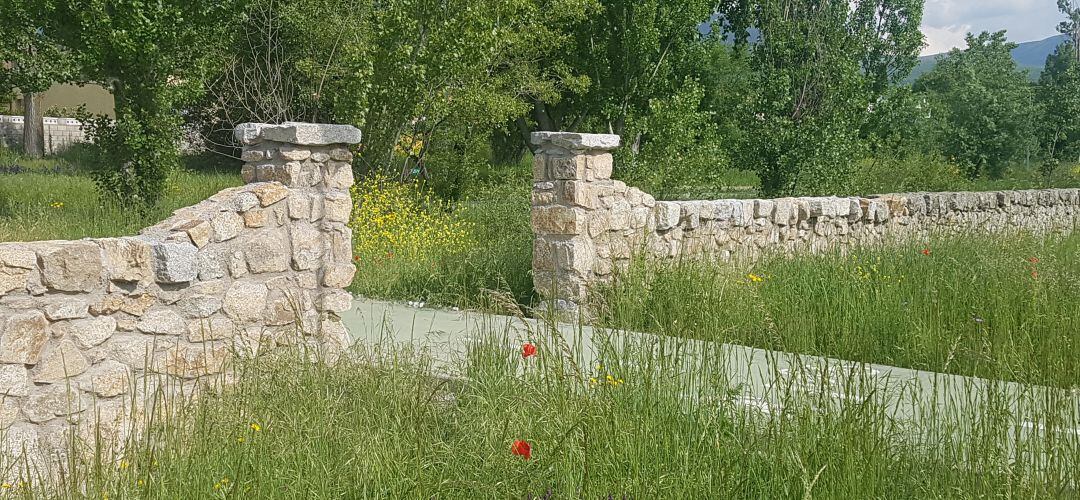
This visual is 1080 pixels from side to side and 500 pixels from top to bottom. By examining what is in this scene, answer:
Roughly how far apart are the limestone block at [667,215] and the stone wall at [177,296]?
3439mm

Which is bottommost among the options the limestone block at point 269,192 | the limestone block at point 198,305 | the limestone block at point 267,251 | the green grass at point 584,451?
the green grass at point 584,451

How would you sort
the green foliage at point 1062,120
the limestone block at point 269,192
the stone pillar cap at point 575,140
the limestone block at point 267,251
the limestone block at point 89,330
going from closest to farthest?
1. the limestone block at point 89,330
2. the limestone block at point 267,251
3. the limestone block at point 269,192
4. the stone pillar cap at point 575,140
5. the green foliage at point 1062,120

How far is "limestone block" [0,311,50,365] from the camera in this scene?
3945 mm

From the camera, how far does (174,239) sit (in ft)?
15.7

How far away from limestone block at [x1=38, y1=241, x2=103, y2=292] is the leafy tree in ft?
25.3

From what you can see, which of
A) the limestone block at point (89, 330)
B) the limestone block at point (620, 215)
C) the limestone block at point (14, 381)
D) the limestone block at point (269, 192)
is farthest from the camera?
the limestone block at point (620, 215)

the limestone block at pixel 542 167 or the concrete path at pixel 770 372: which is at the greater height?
the limestone block at pixel 542 167

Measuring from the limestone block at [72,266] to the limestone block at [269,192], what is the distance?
1187mm

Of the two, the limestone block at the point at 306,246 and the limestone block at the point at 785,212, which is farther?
the limestone block at the point at 785,212

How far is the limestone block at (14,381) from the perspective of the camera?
3936mm

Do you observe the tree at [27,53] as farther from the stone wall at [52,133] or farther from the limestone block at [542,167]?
the stone wall at [52,133]

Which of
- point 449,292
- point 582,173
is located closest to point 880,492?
point 582,173

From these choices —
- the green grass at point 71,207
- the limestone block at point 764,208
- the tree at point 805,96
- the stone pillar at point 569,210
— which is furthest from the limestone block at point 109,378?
the tree at point 805,96

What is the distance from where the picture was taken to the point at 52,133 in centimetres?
2664
